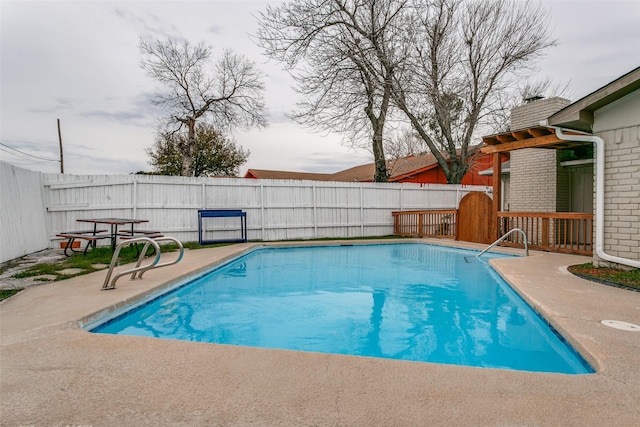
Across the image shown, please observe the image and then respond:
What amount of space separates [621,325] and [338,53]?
1235cm

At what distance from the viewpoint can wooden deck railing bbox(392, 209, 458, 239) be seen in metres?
11.8

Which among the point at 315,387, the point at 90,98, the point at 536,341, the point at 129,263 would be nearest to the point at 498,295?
the point at 536,341

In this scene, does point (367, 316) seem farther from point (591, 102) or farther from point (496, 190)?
point (496, 190)

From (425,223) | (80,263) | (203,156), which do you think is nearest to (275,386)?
(80,263)

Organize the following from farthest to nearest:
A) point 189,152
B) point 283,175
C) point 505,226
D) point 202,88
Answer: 1. point 283,175
2. point 202,88
3. point 189,152
4. point 505,226

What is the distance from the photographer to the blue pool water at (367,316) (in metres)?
3.30

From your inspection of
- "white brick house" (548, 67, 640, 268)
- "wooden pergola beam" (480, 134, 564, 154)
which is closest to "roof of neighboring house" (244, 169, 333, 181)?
"wooden pergola beam" (480, 134, 564, 154)

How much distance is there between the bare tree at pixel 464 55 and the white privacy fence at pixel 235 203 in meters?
3.39

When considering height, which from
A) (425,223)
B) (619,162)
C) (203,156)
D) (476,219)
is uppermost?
(203,156)

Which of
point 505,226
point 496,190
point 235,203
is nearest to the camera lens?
point 496,190

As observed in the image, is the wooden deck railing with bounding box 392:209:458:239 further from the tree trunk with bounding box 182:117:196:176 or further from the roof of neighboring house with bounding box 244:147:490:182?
the tree trunk with bounding box 182:117:196:176

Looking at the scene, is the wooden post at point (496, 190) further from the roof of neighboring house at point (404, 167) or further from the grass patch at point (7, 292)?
the grass patch at point (7, 292)

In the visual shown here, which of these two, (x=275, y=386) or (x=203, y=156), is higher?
(x=203, y=156)

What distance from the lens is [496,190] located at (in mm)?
9453
